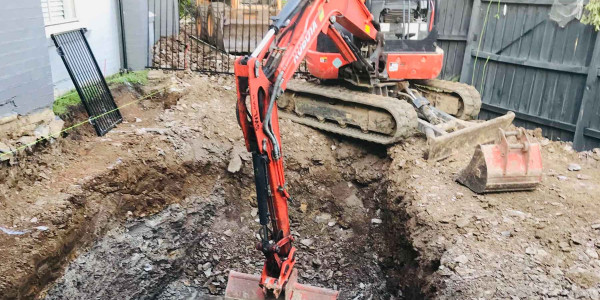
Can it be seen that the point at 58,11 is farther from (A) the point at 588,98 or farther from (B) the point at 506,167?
(A) the point at 588,98

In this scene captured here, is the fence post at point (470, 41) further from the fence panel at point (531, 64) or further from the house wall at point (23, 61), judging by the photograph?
the house wall at point (23, 61)

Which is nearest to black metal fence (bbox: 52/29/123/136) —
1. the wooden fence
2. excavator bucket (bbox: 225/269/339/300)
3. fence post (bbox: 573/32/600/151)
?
excavator bucket (bbox: 225/269/339/300)

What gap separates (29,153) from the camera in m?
5.15

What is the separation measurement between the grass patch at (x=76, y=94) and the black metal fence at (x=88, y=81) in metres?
0.24

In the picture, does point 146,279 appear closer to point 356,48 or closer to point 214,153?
point 214,153

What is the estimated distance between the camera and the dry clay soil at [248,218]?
4219 mm

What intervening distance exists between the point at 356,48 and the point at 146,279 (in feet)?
12.1

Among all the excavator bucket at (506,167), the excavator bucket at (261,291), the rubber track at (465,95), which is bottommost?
the excavator bucket at (261,291)

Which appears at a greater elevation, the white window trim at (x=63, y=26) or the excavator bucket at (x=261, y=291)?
the white window trim at (x=63, y=26)

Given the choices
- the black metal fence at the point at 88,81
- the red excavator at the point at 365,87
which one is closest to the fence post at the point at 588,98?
the red excavator at the point at 365,87

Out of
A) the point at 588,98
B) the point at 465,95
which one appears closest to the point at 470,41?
the point at 465,95

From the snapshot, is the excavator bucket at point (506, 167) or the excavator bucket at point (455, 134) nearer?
the excavator bucket at point (506, 167)

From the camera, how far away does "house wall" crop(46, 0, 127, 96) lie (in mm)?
6664

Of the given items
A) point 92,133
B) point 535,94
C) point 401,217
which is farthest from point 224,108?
point 535,94
